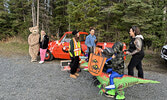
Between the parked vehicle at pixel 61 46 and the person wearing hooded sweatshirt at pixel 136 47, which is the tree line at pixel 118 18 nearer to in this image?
the parked vehicle at pixel 61 46

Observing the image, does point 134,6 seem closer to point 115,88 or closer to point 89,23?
point 89,23

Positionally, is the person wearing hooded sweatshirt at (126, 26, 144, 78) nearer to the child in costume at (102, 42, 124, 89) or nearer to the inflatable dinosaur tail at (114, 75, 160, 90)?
the child in costume at (102, 42, 124, 89)

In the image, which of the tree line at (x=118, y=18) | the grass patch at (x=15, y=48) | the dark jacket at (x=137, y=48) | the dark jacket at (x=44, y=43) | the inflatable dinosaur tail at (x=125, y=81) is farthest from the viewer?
the grass patch at (x=15, y=48)

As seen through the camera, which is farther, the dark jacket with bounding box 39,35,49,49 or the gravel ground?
the dark jacket with bounding box 39,35,49,49

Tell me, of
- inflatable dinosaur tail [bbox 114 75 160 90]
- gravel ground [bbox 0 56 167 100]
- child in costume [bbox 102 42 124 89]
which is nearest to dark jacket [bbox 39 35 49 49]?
gravel ground [bbox 0 56 167 100]

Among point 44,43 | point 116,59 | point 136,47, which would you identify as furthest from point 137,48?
point 44,43

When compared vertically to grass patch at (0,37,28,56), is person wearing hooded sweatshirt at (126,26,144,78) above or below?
above

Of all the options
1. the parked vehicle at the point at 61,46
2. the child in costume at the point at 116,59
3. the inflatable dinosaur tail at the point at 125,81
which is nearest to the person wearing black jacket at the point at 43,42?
the parked vehicle at the point at 61,46

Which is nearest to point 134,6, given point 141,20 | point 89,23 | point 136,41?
point 141,20

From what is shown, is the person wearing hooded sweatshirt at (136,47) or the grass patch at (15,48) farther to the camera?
the grass patch at (15,48)

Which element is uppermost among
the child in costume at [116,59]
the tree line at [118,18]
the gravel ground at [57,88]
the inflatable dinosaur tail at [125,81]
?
the tree line at [118,18]

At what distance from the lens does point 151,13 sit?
827 cm

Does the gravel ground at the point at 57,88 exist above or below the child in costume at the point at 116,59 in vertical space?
below

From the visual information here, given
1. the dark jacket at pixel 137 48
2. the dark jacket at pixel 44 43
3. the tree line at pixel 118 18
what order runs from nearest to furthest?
the dark jacket at pixel 137 48 → the dark jacket at pixel 44 43 → the tree line at pixel 118 18
